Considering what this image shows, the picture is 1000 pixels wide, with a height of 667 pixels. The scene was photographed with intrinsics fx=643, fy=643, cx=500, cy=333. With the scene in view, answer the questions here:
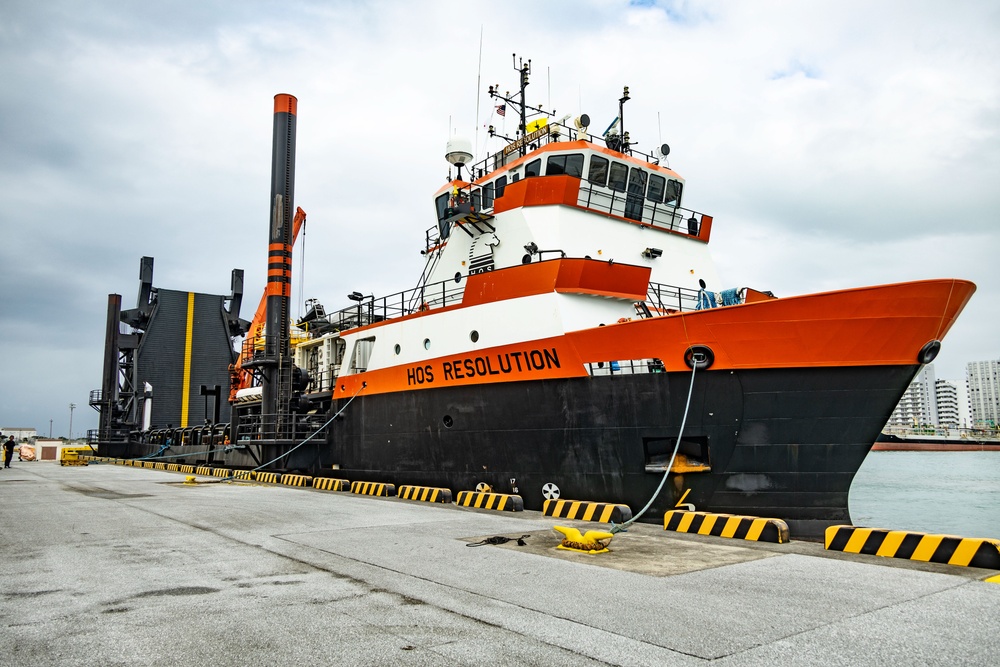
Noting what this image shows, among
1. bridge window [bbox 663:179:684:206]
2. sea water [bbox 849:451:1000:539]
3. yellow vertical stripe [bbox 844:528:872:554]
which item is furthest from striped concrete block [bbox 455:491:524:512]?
sea water [bbox 849:451:1000:539]

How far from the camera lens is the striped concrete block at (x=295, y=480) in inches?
632

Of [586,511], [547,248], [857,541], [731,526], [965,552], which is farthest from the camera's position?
[547,248]

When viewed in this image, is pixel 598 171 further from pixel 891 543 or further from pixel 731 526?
pixel 891 543

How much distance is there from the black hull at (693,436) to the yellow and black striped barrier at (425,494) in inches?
17.8

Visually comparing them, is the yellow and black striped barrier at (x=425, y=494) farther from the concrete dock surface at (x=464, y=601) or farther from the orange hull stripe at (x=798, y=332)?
the concrete dock surface at (x=464, y=601)

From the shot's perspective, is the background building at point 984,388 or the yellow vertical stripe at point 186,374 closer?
the yellow vertical stripe at point 186,374

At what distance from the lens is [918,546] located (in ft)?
20.7

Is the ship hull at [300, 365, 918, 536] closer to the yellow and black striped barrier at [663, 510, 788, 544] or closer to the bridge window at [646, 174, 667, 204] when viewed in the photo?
the yellow and black striped barrier at [663, 510, 788, 544]

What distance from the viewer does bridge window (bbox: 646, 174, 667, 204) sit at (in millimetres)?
13672

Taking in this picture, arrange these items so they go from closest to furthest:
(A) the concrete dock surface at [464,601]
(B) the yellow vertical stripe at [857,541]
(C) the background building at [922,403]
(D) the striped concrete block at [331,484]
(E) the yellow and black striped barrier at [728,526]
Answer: (A) the concrete dock surface at [464,601], (B) the yellow vertical stripe at [857,541], (E) the yellow and black striped barrier at [728,526], (D) the striped concrete block at [331,484], (C) the background building at [922,403]

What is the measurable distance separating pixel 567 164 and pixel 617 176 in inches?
45.6

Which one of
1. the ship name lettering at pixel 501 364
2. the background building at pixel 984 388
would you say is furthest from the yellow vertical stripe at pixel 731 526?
the background building at pixel 984 388

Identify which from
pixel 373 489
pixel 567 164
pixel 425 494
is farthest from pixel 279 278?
pixel 567 164

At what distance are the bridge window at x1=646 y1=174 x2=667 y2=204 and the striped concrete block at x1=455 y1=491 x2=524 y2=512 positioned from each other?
705 cm
